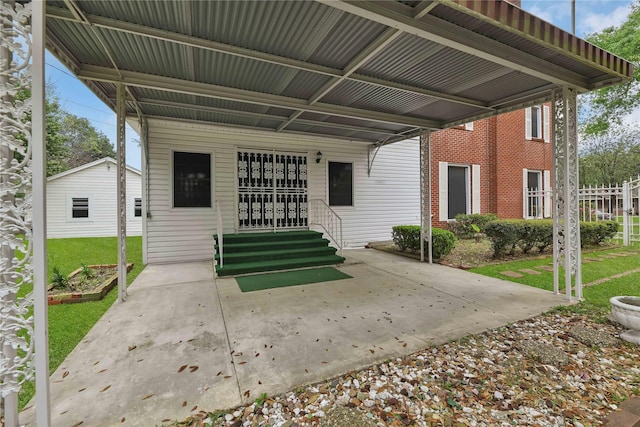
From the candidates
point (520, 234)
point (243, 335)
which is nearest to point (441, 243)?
point (520, 234)

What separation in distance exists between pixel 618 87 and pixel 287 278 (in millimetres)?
14153

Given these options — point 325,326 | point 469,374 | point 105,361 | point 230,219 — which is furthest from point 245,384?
point 230,219

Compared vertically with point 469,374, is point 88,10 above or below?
above

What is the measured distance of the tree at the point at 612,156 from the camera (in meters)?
21.4

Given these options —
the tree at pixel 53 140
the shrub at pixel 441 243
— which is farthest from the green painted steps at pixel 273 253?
the tree at pixel 53 140

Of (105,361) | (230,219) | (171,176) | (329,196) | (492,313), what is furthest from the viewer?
(329,196)

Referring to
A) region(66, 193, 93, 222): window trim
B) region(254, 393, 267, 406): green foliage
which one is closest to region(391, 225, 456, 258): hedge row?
region(254, 393, 267, 406): green foliage

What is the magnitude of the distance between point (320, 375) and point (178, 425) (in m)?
1.05

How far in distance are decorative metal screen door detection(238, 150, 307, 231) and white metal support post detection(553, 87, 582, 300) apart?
17.9 feet

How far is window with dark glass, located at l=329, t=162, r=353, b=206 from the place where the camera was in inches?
317

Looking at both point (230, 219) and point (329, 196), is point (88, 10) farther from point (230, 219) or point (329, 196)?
point (329, 196)

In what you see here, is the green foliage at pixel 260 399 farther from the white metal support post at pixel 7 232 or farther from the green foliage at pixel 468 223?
the green foliage at pixel 468 223

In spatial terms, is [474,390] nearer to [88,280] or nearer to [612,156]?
[88,280]

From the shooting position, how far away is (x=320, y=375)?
7.27ft
